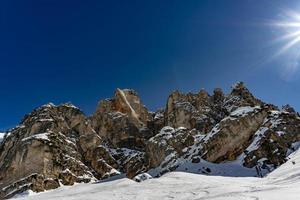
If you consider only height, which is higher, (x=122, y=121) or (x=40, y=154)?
(x=122, y=121)

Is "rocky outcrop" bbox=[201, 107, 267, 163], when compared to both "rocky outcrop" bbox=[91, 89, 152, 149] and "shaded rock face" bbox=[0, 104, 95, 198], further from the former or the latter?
"rocky outcrop" bbox=[91, 89, 152, 149]

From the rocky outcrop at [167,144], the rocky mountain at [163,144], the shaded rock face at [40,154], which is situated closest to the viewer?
the rocky mountain at [163,144]

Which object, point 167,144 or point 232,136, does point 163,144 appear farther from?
point 232,136

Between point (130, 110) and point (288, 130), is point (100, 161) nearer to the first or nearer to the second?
point (130, 110)

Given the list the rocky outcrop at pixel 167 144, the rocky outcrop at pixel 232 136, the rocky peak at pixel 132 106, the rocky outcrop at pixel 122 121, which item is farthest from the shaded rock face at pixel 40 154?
the rocky peak at pixel 132 106

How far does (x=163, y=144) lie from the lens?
8594cm

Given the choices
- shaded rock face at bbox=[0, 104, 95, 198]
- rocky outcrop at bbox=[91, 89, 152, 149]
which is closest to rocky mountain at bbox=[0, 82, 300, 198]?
shaded rock face at bbox=[0, 104, 95, 198]

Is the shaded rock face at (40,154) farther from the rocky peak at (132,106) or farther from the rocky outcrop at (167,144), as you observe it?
the rocky peak at (132,106)

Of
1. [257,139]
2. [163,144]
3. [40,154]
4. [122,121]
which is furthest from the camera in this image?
[122,121]

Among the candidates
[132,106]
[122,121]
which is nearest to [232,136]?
[122,121]

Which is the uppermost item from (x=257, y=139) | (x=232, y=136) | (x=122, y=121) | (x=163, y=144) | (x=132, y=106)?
(x=132, y=106)

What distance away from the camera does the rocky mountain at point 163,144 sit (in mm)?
68750

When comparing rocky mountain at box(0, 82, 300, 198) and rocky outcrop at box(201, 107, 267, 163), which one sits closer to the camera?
rocky mountain at box(0, 82, 300, 198)

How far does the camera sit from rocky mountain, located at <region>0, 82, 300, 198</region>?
68750mm
